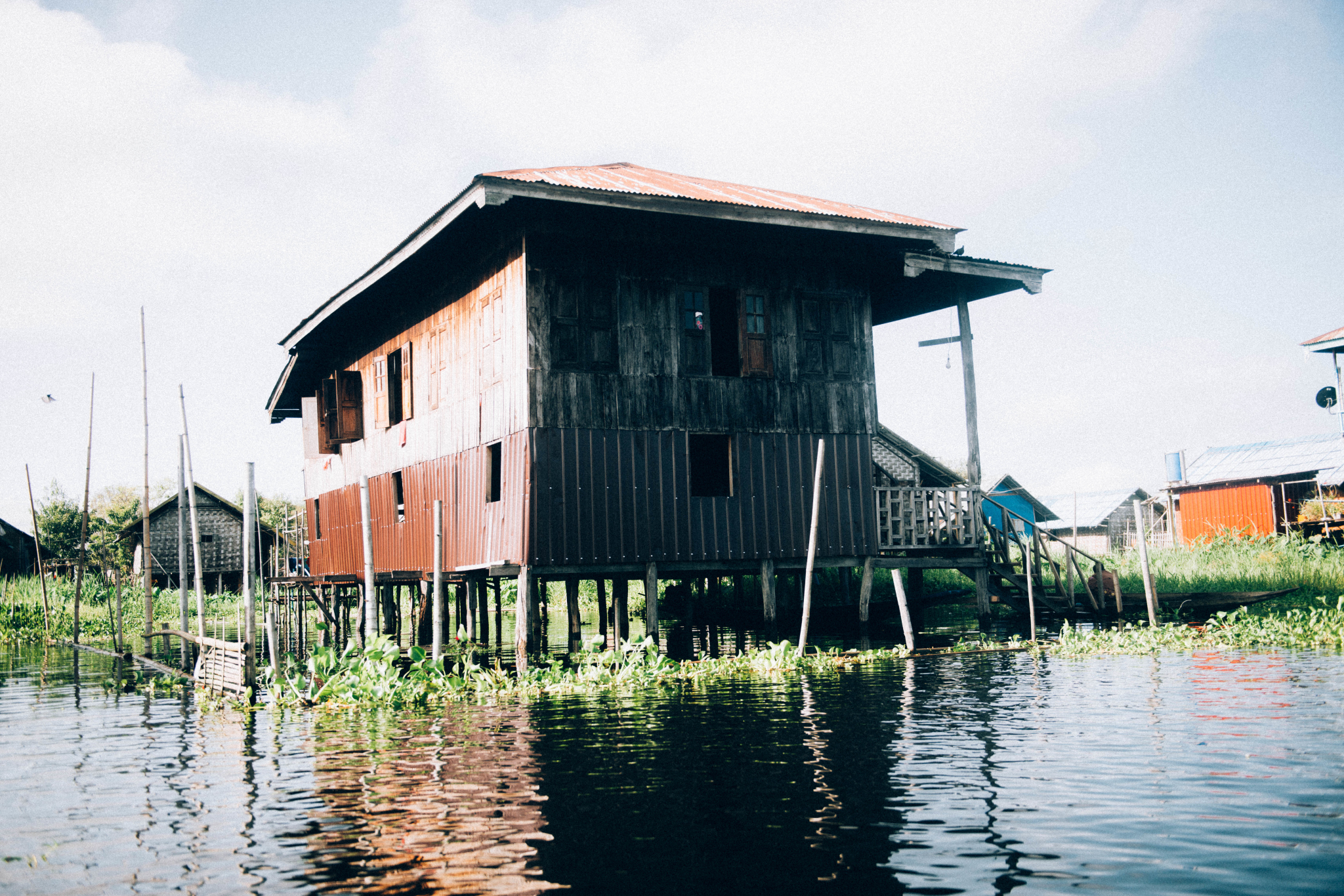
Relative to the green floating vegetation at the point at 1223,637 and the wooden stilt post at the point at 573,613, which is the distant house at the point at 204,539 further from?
the green floating vegetation at the point at 1223,637

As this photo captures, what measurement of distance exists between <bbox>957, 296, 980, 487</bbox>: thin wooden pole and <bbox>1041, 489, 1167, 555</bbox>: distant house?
34.8 m

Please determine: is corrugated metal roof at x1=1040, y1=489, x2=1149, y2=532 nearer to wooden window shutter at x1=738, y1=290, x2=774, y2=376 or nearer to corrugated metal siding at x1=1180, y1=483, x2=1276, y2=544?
corrugated metal siding at x1=1180, y1=483, x2=1276, y2=544

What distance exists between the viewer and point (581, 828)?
655 centimetres

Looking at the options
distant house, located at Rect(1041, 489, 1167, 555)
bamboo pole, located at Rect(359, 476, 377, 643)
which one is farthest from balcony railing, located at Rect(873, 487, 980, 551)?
distant house, located at Rect(1041, 489, 1167, 555)

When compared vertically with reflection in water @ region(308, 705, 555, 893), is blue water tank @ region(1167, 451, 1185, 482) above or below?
above

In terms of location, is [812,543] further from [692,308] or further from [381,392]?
[381,392]

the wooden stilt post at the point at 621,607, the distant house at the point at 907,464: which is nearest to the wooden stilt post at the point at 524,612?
the wooden stilt post at the point at 621,607

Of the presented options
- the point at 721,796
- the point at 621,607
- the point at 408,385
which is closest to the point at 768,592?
the point at 621,607

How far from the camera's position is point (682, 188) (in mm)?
16906

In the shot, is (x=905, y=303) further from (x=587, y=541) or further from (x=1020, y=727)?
(x=1020, y=727)

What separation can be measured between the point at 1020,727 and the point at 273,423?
84.0 feet

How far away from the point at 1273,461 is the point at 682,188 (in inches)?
1184

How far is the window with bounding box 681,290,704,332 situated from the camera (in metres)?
16.5

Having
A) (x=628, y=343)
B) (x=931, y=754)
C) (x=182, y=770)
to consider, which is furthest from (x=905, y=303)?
(x=182, y=770)
